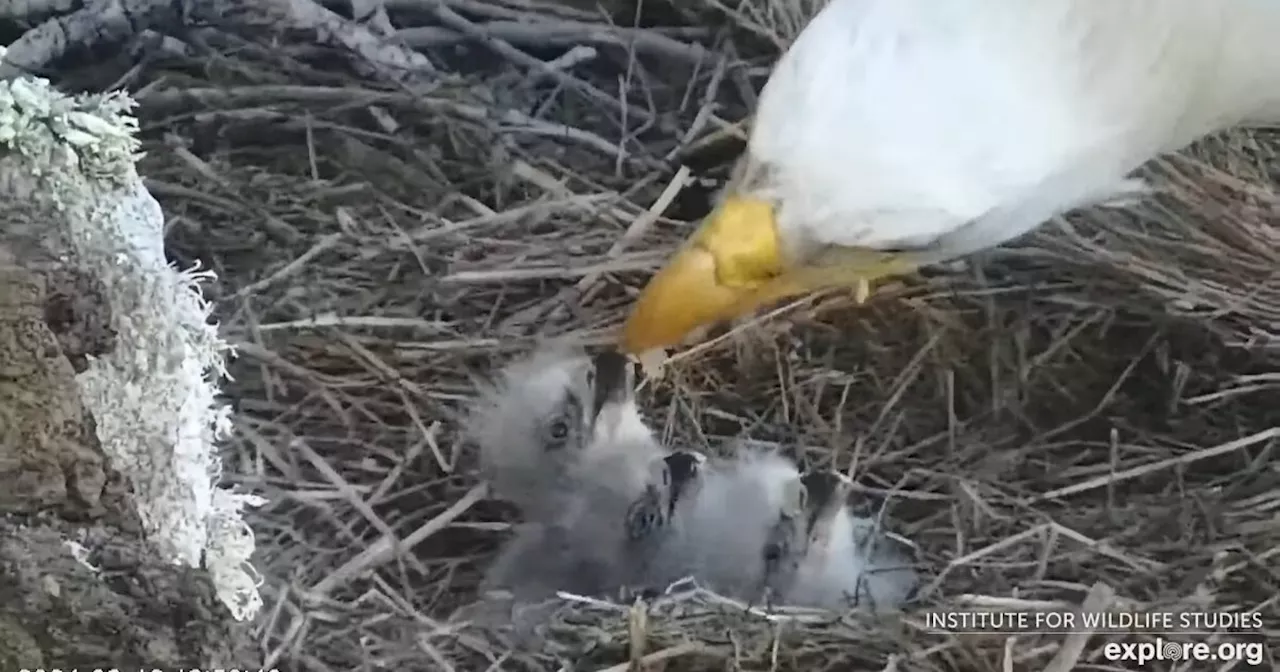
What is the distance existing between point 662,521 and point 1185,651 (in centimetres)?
34

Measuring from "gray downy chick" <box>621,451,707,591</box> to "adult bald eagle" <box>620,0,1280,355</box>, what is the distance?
0.12m

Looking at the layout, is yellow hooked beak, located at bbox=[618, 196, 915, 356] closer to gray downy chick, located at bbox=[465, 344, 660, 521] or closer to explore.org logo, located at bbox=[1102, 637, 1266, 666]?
gray downy chick, located at bbox=[465, 344, 660, 521]

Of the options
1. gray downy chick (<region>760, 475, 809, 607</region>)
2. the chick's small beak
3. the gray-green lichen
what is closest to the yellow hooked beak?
the chick's small beak

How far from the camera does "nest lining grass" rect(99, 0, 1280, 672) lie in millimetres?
867

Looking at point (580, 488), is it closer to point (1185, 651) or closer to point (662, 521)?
point (662, 521)

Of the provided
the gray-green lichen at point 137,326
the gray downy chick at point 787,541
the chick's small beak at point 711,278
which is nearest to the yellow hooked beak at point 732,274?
the chick's small beak at point 711,278

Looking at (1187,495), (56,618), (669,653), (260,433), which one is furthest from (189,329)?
(1187,495)

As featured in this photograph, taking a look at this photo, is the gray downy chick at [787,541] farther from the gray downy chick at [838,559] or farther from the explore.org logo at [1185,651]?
the explore.org logo at [1185,651]

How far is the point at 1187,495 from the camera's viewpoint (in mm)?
904

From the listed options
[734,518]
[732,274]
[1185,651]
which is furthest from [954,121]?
[1185,651]

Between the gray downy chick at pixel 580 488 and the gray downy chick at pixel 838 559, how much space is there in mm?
104

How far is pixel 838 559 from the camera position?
91 cm

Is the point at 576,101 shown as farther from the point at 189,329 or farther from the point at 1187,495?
the point at 1187,495

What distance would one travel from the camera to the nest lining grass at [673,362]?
2.84 ft
